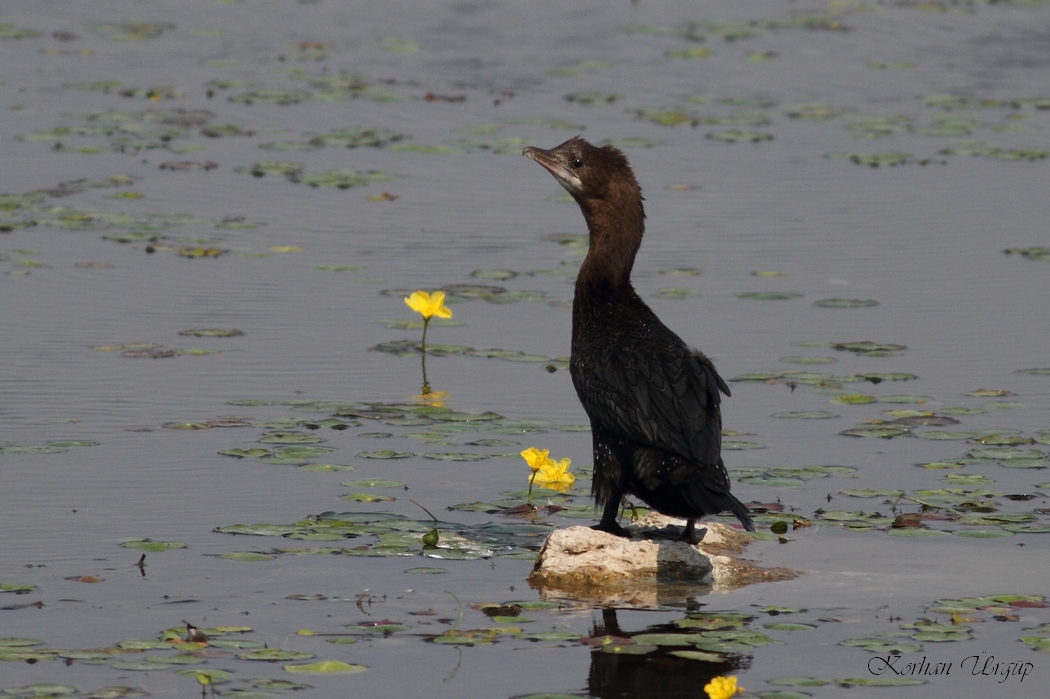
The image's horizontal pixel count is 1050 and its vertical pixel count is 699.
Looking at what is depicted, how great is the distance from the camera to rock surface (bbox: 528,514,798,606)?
6.48 metres

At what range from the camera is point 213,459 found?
7.80 m

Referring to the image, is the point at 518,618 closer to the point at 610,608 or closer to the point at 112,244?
the point at 610,608

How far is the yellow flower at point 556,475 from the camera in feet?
22.8

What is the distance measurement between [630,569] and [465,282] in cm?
456

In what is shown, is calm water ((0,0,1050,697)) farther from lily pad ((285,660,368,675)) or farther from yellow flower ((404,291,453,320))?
yellow flower ((404,291,453,320))

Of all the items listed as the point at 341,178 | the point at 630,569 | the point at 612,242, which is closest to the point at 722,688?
the point at 630,569

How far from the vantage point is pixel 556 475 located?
6.96 m

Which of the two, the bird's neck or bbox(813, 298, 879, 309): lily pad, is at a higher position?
the bird's neck

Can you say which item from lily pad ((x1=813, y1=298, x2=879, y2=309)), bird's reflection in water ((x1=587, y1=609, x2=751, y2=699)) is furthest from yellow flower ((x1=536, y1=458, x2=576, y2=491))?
lily pad ((x1=813, y1=298, x2=879, y2=309))

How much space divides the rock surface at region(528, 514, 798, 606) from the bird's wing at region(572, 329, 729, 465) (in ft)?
1.28

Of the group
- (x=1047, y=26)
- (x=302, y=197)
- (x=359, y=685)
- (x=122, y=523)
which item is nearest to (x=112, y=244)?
(x=302, y=197)

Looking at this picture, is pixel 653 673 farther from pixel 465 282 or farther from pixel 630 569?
pixel 465 282

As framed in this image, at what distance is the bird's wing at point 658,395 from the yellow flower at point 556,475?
23 cm

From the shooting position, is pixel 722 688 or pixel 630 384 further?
pixel 630 384
